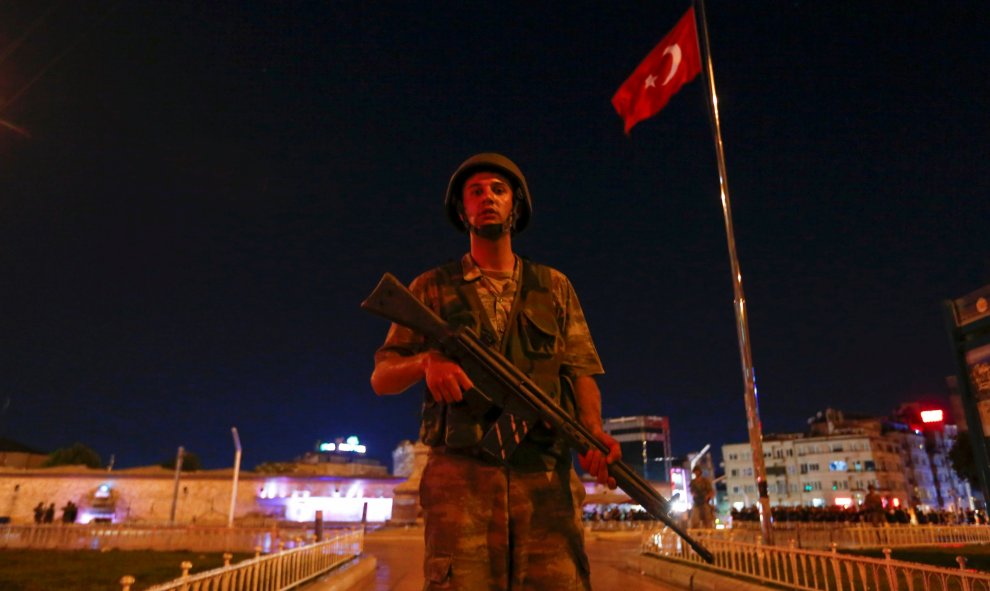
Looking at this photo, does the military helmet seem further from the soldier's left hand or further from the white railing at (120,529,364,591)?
the white railing at (120,529,364,591)

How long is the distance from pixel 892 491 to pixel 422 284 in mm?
89335

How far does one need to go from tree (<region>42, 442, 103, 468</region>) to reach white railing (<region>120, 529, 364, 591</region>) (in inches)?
2736

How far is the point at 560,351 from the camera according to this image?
300 centimetres

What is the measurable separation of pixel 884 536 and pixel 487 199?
18911 mm

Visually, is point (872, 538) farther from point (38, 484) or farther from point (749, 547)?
point (38, 484)

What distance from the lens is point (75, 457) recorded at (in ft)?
216

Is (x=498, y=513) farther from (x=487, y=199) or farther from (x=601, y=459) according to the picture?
(x=487, y=199)

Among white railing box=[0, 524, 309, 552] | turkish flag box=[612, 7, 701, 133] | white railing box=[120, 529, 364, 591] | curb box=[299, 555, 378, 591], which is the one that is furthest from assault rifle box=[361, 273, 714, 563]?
white railing box=[0, 524, 309, 552]

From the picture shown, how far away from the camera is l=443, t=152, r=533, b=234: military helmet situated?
318 centimetres

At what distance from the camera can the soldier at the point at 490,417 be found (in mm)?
2459

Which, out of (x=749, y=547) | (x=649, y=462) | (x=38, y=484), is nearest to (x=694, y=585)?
(x=749, y=547)

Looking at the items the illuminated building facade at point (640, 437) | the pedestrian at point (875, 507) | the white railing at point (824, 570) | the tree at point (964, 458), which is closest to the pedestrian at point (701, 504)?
the white railing at point (824, 570)

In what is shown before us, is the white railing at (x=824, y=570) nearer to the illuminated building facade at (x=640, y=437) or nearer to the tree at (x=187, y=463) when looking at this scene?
the tree at (x=187, y=463)

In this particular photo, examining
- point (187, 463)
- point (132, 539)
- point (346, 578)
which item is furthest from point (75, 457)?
point (346, 578)
